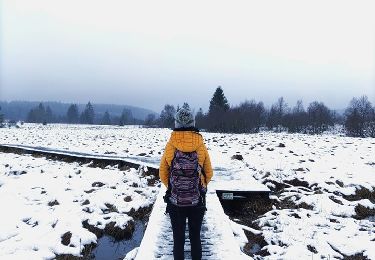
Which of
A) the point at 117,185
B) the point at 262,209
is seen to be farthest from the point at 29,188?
the point at 262,209

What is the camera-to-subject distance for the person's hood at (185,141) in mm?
4730

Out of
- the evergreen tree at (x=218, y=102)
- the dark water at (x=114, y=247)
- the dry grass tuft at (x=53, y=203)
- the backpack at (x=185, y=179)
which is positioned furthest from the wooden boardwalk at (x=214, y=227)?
the evergreen tree at (x=218, y=102)

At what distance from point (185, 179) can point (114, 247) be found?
11.9 ft

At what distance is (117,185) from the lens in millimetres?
12008

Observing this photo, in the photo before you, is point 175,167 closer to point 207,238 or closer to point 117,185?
point 207,238

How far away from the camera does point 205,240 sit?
636cm

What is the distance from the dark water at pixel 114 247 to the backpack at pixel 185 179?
296cm

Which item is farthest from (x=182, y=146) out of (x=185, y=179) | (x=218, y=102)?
(x=218, y=102)

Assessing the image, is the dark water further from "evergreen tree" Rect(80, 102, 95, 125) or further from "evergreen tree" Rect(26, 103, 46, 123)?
"evergreen tree" Rect(26, 103, 46, 123)

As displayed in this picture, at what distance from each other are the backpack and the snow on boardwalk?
4.70 feet

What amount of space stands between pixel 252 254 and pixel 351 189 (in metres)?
5.91

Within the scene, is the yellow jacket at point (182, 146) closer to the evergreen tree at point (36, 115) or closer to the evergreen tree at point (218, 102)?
the evergreen tree at point (218, 102)

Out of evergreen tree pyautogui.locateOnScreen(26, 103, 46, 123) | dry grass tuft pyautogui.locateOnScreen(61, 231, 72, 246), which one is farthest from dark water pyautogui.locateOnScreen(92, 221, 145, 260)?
evergreen tree pyautogui.locateOnScreen(26, 103, 46, 123)

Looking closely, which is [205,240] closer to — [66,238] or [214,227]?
[214,227]
